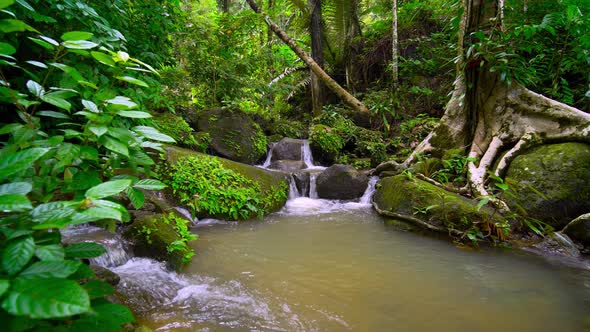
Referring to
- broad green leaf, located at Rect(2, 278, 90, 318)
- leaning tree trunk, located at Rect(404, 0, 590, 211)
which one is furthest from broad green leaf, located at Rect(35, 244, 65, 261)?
leaning tree trunk, located at Rect(404, 0, 590, 211)

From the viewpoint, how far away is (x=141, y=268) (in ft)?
10.9

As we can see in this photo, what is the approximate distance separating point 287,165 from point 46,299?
8.07 metres

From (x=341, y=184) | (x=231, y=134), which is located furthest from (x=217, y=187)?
(x=341, y=184)

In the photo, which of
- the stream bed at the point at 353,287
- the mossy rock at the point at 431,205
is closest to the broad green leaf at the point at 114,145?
the stream bed at the point at 353,287

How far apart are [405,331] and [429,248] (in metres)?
2.08

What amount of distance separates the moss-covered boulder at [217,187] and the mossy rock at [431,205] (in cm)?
240

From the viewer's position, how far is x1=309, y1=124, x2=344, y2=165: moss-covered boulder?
9.75 metres

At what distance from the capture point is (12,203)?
84 cm

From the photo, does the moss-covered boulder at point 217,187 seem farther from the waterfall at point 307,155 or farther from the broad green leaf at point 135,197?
the broad green leaf at point 135,197

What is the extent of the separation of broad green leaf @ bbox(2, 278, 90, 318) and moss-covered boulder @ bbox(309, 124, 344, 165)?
29.9 ft

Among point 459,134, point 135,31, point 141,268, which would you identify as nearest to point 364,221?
point 459,134

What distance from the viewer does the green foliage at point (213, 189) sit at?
5.32 metres

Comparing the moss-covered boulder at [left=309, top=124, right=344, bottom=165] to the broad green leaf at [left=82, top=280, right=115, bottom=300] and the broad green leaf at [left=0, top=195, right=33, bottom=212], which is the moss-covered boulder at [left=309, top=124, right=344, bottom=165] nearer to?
the broad green leaf at [left=82, top=280, right=115, bottom=300]

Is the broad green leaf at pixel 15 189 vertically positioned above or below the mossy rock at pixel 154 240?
above
